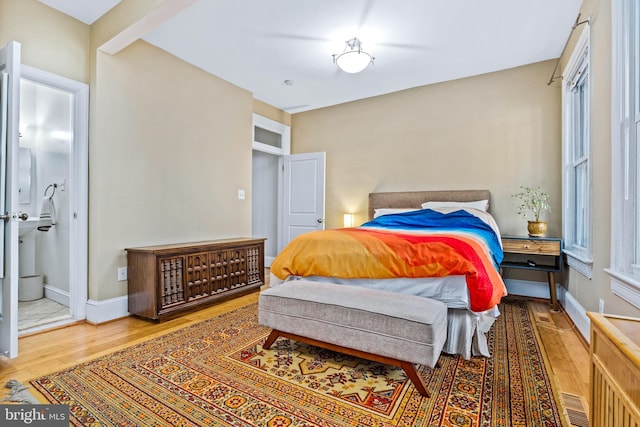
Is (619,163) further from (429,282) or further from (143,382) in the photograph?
(143,382)

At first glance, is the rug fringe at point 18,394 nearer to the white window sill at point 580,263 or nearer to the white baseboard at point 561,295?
the white baseboard at point 561,295

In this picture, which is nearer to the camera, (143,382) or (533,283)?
(143,382)

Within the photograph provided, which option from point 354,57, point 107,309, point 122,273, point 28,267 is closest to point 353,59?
point 354,57

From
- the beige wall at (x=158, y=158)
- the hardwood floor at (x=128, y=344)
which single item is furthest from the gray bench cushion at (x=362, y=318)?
the beige wall at (x=158, y=158)

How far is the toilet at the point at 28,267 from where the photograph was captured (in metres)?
3.34

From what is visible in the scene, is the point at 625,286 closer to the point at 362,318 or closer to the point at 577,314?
the point at 577,314

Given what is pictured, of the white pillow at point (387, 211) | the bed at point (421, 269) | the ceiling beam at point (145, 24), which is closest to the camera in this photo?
the bed at point (421, 269)

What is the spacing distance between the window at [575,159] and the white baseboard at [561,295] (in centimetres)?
34

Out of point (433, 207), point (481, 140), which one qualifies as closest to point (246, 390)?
point (433, 207)

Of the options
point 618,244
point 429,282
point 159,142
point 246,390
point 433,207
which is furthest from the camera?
point 433,207

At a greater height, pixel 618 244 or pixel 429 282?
pixel 618 244

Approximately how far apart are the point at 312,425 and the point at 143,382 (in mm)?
986

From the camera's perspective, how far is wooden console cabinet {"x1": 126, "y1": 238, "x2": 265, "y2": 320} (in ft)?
9.07

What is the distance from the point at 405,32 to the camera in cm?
294
